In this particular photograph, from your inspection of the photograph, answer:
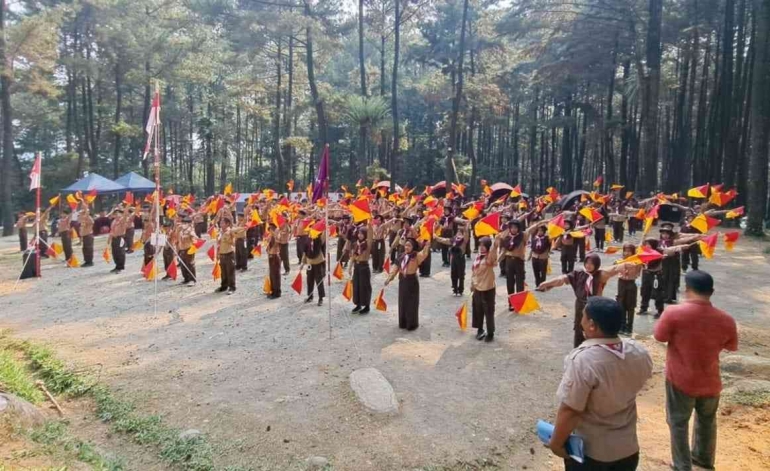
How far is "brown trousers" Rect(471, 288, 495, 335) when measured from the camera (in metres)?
8.03

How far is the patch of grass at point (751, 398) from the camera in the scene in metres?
5.52

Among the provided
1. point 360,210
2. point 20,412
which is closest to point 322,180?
point 360,210

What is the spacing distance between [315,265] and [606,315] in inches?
329

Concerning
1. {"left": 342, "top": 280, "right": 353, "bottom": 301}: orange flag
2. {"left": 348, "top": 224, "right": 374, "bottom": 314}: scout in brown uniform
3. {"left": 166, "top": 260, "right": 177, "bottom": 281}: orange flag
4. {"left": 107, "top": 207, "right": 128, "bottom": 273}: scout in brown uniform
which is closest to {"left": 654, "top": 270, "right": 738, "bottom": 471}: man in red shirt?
{"left": 348, "top": 224, "right": 374, "bottom": 314}: scout in brown uniform

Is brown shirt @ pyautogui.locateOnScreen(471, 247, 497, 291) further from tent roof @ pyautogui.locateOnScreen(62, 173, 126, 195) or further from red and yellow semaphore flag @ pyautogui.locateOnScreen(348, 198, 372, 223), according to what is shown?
tent roof @ pyautogui.locateOnScreen(62, 173, 126, 195)

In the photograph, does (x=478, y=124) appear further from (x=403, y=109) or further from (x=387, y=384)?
(x=387, y=384)

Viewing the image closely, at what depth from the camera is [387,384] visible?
6070 millimetres

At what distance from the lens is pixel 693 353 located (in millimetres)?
3928

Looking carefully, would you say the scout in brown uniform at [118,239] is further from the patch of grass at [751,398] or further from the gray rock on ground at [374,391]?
the patch of grass at [751,398]

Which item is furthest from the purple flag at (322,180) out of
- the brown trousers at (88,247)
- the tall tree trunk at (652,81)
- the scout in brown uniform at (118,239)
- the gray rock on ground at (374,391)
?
the tall tree trunk at (652,81)

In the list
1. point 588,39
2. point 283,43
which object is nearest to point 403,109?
point 283,43

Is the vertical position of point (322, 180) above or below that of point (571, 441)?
above

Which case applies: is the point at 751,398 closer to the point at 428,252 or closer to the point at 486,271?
the point at 486,271

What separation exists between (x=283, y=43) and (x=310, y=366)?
85.7 ft
